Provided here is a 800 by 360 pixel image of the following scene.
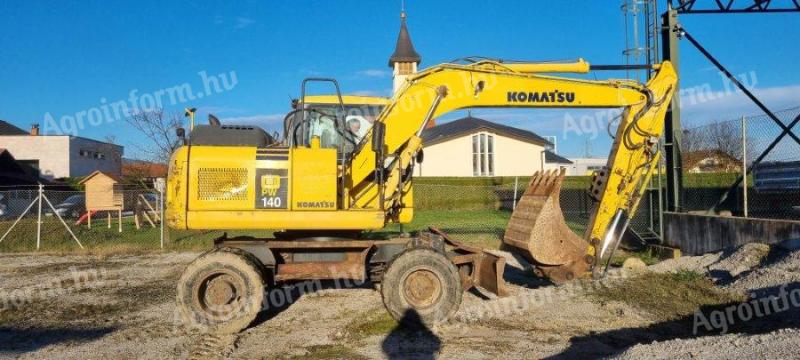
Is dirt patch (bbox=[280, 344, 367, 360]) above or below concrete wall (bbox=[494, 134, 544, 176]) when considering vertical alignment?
below

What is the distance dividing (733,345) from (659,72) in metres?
4.86

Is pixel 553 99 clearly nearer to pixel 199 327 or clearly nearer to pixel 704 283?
pixel 704 283

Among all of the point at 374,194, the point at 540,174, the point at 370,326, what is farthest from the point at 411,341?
the point at 540,174

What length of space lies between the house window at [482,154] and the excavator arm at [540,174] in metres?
36.5

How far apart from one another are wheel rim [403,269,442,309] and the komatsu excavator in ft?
0.04

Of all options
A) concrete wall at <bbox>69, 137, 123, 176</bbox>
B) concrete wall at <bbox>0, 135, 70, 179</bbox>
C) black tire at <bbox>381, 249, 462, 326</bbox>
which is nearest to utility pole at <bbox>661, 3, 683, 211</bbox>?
black tire at <bbox>381, 249, 462, 326</bbox>

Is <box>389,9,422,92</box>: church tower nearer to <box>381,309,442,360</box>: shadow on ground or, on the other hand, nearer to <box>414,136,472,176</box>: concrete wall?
<box>414,136,472,176</box>: concrete wall

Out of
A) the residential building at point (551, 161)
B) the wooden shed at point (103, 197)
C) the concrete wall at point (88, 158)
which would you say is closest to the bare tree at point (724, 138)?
the wooden shed at point (103, 197)

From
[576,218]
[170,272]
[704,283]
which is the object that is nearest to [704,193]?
[576,218]

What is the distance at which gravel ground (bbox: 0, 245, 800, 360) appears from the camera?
597 cm

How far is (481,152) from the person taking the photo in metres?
45.2

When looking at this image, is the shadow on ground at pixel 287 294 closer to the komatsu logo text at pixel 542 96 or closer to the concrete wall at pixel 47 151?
the komatsu logo text at pixel 542 96

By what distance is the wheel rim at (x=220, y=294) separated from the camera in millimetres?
6945

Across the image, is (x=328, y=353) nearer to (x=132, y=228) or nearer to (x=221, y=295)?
(x=221, y=295)
